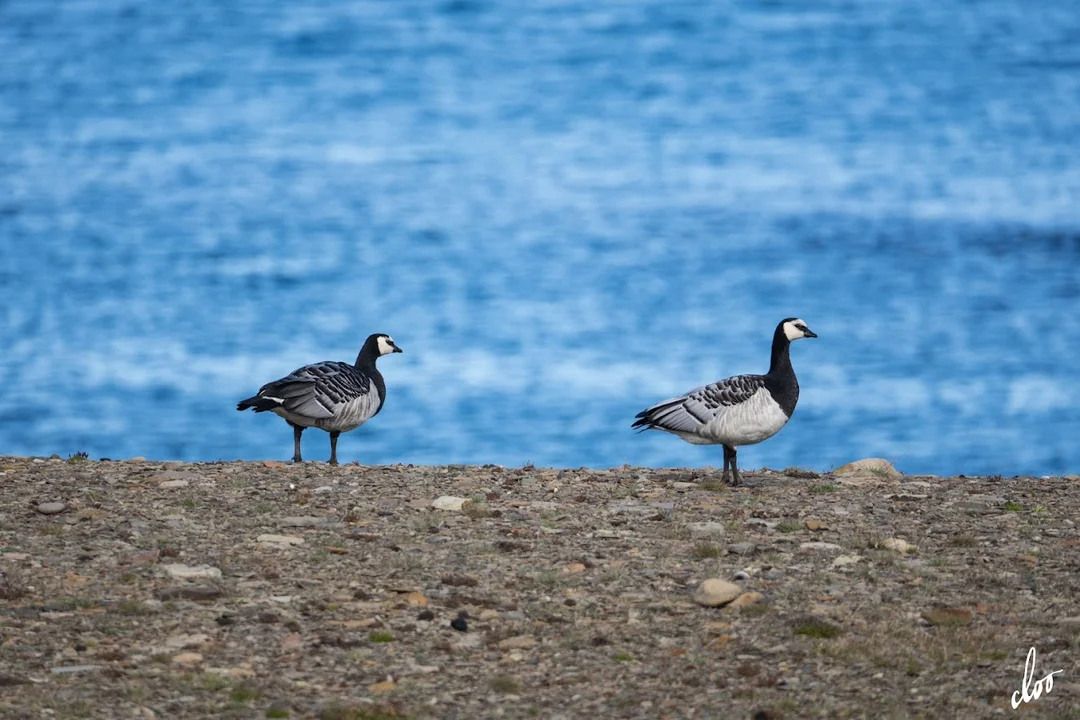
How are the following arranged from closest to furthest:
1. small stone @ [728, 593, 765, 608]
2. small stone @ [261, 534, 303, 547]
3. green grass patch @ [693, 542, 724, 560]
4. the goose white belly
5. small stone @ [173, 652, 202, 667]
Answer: small stone @ [173, 652, 202, 667], small stone @ [728, 593, 765, 608], green grass patch @ [693, 542, 724, 560], small stone @ [261, 534, 303, 547], the goose white belly

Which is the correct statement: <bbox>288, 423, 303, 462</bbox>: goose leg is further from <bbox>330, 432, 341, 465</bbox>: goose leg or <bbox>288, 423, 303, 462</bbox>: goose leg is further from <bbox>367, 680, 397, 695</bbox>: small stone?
<bbox>367, 680, 397, 695</bbox>: small stone

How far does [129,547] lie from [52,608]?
2.21 metres

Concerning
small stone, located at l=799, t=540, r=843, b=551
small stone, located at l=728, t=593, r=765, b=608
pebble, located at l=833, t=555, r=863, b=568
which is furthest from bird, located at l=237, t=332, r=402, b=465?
small stone, located at l=728, t=593, r=765, b=608

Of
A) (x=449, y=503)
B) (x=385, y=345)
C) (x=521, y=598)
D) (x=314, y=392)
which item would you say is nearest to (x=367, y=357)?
(x=385, y=345)

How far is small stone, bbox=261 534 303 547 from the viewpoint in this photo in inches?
590

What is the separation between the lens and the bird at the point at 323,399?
1997 cm

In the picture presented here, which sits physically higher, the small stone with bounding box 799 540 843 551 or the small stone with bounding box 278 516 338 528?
the small stone with bounding box 278 516 338 528

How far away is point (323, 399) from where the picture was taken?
65.9ft

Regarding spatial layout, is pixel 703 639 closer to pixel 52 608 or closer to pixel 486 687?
pixel 486 687

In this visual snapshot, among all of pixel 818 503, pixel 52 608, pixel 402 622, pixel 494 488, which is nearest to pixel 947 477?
pixel 818 503

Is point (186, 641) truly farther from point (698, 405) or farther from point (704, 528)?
point (698, 405)

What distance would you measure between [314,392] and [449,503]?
13.2ft
